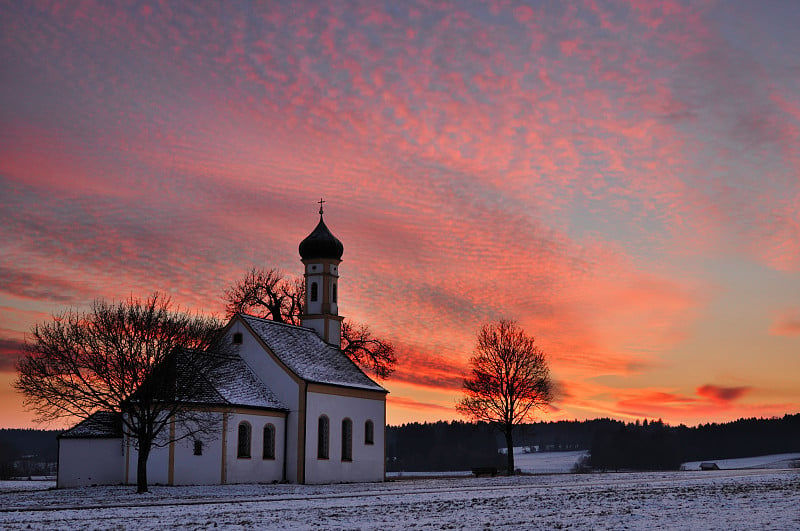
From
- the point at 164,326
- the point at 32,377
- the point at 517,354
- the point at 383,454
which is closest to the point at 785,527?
the point at 164,326

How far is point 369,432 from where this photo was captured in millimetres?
62062

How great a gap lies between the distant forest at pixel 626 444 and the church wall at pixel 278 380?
87.4 meters

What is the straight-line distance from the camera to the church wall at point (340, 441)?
55.7 meters

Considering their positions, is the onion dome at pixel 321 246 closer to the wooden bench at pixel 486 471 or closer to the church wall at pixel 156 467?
the wooden bench at pixel 486 471

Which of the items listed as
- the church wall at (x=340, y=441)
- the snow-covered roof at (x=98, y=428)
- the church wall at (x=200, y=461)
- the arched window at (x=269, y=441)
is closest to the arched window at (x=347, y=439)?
the church wall at (x=340, y=441)

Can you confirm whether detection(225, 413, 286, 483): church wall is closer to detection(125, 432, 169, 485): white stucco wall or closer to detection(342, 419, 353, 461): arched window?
detection(125, 432, 169, 485): white stucco wall

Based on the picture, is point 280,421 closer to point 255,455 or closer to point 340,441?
point 255,455

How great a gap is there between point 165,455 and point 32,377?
28.6 ft

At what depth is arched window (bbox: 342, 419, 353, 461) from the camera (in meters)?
59.2

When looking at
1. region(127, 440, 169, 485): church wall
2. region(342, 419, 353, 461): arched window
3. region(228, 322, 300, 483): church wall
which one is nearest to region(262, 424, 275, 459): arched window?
region(228, 322, 300, 483): church wall

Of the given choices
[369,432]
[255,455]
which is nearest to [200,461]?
[255,455]

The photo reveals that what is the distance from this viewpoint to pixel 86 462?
166 ft

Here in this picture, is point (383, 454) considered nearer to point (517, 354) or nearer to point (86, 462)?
point (517, 354)

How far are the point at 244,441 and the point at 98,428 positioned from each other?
26.2 feet
